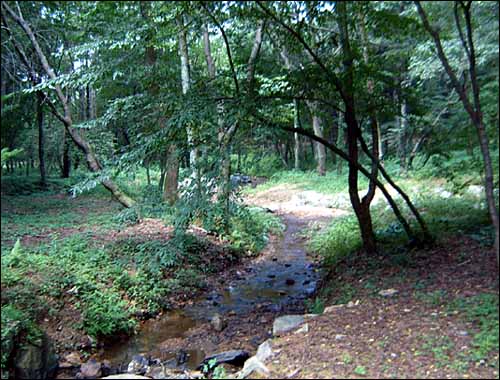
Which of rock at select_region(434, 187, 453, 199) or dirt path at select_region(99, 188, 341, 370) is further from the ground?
rock at select_region(434, 187, 453, 199)

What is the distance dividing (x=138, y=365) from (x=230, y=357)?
1.23 metres

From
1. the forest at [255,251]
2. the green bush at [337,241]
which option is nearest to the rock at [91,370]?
the forest at [255,251]

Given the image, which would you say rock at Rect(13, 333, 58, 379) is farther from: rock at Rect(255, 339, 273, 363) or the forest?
rock at Rect(255, 339, 273, 363)

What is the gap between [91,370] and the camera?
510cm

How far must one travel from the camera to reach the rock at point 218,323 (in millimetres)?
6332

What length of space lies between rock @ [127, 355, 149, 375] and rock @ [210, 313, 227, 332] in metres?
1.25

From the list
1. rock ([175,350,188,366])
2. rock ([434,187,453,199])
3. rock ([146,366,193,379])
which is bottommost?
rock ([175,350,188,366])

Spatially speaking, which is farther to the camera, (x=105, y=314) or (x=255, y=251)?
(x=255, y=251)

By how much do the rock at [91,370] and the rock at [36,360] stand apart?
0.35 metres

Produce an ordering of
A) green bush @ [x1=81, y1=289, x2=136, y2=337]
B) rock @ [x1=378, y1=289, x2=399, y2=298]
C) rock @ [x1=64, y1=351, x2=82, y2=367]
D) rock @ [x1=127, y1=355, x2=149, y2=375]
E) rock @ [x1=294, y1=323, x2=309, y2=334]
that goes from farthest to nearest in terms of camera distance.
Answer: green bush @ [x1=81, y1=289, x2=136, y2=337] → rock @ [x1=64, y1=351, x2=82, y2=367] → rock @ [x1=378, y1=289, x2=399, y2=298] → rock @ [x1=127, y1=355, x2=149, y2=375] → rock @ [x1=294, y1=323, x2=309, y2=334]

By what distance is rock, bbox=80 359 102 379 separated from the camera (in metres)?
5.00

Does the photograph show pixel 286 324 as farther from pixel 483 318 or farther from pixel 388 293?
pixel 483 318

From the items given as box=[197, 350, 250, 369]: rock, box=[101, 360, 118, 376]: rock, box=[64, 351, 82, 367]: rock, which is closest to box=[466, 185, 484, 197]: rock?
box=[197, 350, 250, 369]: rock

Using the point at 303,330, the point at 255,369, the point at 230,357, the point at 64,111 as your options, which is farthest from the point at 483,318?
the point at 64,111
